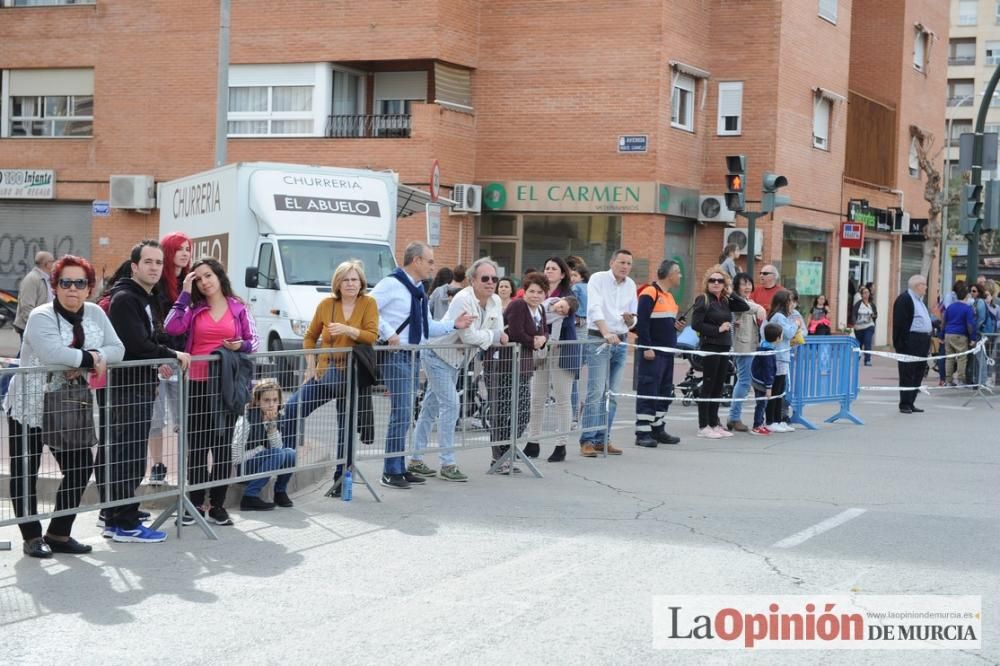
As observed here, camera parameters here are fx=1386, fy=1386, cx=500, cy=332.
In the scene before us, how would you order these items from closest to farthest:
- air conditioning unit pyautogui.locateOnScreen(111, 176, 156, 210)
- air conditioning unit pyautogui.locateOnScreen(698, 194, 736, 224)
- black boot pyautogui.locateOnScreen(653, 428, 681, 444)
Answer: black boot pyautogui.locateOnScreen(653, 428, 681, 444) < air conditioning unit pyautogui.locateOnScreen(698, 194, 736, 224) < air conditioning unit pyautogui.locateOnScreen(111, 176, 156, 210)

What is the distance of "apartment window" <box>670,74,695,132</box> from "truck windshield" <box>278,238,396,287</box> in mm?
11773

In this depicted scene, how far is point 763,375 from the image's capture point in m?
15.4

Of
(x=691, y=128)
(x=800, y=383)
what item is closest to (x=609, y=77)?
(x=691, y=128)

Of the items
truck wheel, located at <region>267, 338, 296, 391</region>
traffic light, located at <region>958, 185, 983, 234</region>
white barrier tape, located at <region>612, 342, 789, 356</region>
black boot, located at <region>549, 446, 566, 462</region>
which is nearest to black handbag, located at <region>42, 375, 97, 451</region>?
truck wheel, located at <region>267, 338, 296, 391</region>

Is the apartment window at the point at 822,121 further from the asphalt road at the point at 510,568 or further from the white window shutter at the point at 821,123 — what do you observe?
the asphalt road at the point at 510,568

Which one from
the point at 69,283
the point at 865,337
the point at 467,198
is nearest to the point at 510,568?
the point at 69,283

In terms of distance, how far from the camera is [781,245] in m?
32.0

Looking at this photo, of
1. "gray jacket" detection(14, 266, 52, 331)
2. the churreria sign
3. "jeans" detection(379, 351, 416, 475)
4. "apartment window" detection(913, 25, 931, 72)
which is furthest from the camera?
"apartment window" detection(913, 25, 931, 72)

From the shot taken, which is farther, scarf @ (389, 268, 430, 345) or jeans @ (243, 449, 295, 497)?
scarf @ (389, 268, 430, 345)

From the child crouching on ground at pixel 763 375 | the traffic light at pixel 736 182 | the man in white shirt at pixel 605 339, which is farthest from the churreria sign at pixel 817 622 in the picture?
the traffic light at pixel 736 182

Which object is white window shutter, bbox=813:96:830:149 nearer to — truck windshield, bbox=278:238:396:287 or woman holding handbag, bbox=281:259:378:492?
truck windshield, bbox=278:238:396:287

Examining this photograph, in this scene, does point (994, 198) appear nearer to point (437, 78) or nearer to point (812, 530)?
point (437, 78)

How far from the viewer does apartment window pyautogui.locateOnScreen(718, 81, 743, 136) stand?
31203 millimetres

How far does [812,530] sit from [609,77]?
70.2 ft
